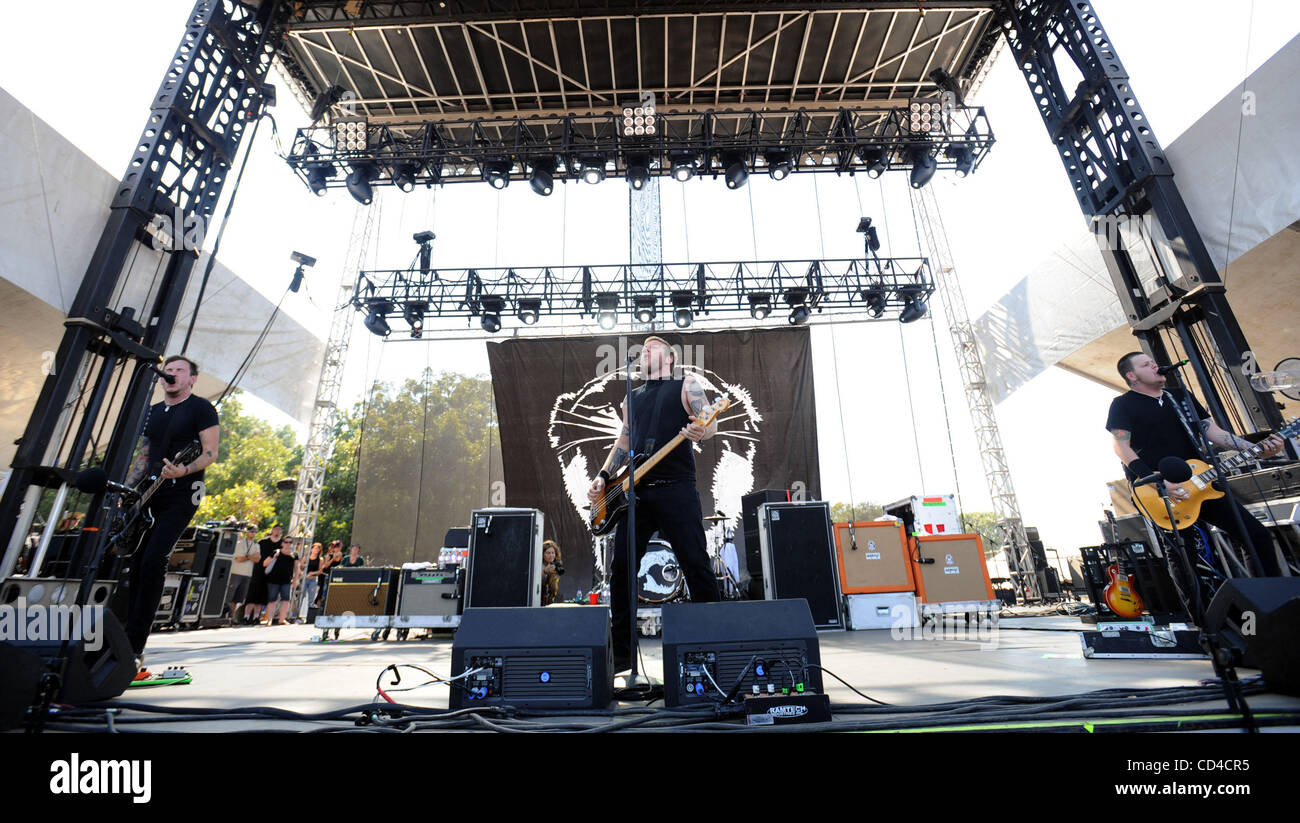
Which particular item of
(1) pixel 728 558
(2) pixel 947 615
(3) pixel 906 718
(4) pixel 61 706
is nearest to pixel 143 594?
(4) pixel 61 706

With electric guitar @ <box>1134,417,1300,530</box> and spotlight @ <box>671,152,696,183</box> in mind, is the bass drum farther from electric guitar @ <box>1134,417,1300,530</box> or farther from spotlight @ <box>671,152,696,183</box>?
spotlight @ <box>671,152,696,183</box>

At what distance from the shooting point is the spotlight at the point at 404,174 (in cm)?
827

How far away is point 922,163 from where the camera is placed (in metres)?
8.20

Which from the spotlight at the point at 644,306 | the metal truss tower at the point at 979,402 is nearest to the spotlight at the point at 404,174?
the spotlight at the point at 644,306

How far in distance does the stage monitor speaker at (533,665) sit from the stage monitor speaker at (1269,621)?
1814mm

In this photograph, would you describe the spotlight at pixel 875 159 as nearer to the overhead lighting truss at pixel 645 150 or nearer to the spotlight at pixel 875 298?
the overhead lighting truss at pixel 645 150

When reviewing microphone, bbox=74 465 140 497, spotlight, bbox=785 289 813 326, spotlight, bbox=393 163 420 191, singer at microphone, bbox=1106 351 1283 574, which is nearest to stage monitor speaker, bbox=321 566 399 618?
microphone, bbox=74 465 140 497

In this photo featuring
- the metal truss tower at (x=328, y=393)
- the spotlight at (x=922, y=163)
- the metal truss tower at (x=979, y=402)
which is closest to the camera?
the spotlight at (x=922, y=163)

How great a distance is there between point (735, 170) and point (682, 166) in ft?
2.47

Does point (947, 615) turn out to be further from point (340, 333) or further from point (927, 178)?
point (340, 333)

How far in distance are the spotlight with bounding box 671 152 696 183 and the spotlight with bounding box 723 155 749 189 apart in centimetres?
48

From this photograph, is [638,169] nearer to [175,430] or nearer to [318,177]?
[318,177]

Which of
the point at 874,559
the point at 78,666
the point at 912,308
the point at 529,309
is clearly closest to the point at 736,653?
the point at 78,666

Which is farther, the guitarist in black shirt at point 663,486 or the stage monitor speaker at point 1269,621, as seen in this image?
the guitarist in black shirt at point 663,486
